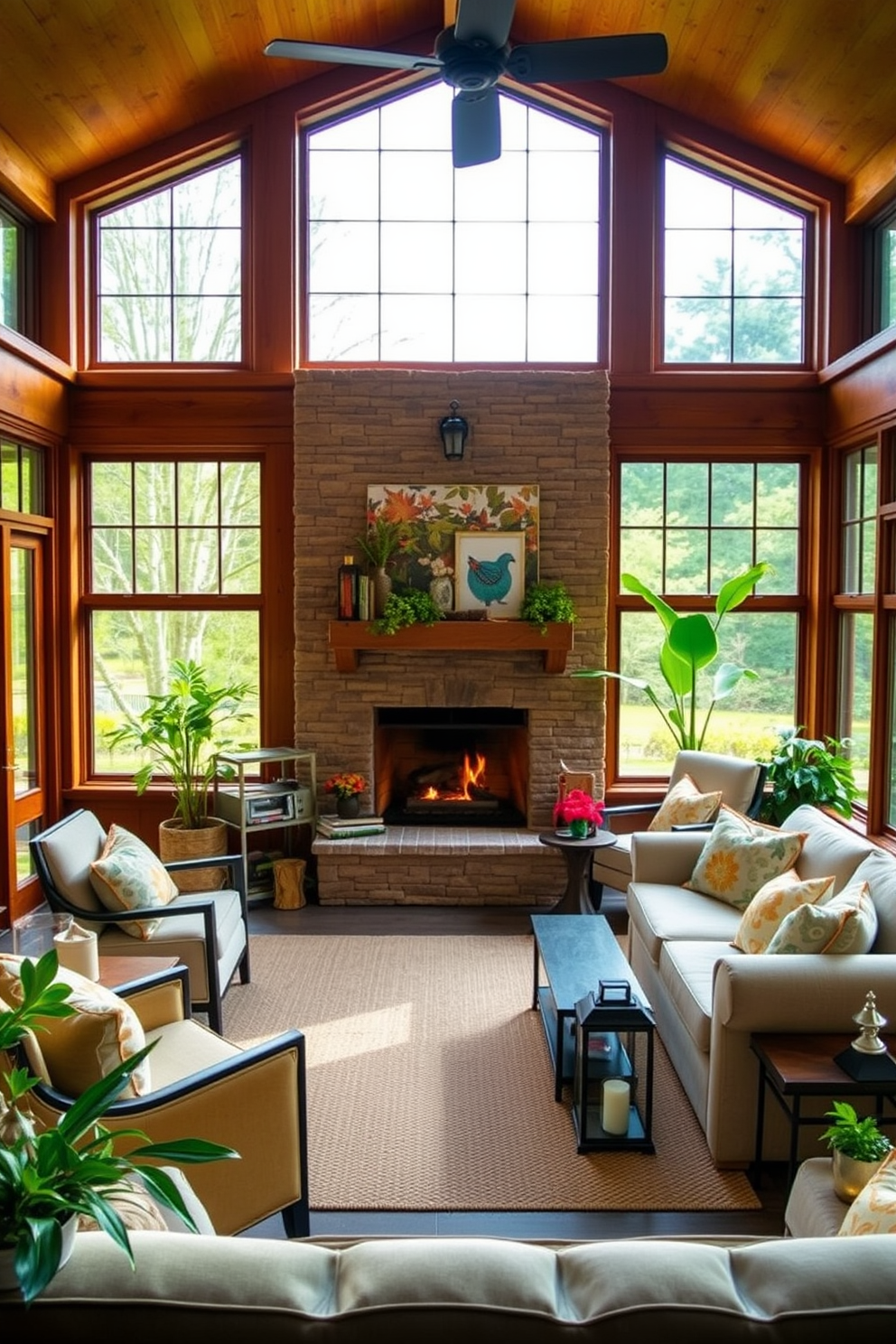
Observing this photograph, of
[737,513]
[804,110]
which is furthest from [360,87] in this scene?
[737,513]

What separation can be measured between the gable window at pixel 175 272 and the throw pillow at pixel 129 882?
3.56 m

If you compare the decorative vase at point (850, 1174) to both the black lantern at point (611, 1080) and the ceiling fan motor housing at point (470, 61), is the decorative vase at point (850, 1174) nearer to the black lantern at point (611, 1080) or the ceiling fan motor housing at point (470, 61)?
the black lantern at point (611, 1080)

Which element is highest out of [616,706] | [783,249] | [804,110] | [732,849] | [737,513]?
[804,110]

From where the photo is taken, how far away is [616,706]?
22.0 feet

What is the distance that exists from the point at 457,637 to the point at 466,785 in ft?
3.65

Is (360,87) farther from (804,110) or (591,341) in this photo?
(804,110)

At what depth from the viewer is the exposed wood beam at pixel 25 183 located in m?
5.62

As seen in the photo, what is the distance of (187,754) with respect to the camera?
6.15 metres

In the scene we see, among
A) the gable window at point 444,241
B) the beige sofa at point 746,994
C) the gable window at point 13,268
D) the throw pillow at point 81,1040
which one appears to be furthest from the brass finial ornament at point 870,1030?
the gable window at point 13,268

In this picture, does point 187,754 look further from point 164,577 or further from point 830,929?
point 830,929

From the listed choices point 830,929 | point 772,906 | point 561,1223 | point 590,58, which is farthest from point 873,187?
point 561,1223

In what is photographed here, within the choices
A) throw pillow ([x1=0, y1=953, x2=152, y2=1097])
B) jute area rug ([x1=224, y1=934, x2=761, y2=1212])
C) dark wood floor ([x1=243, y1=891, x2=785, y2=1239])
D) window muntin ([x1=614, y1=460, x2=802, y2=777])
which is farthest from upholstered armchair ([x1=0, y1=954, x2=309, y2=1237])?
window muntin ([x1=614, y1=460, x2=802, y2=777])

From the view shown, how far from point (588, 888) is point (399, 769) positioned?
1.63 meters

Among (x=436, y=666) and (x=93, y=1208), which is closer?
(x=93, y=1208)
